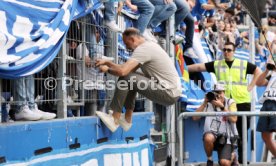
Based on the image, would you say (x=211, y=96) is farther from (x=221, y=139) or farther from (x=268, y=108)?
(x=268, y=108)

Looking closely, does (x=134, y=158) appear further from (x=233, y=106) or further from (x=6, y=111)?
(x=6, y=111)

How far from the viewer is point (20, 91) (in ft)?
25.8

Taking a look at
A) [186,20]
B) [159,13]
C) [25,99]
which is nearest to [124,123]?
[25,99]

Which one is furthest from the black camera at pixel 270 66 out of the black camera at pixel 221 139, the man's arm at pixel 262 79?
the black camera at pixel 221 139

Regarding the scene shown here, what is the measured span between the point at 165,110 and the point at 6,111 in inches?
223

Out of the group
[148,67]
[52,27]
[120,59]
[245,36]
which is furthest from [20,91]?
[245,36]

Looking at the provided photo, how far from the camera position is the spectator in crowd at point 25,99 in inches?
310

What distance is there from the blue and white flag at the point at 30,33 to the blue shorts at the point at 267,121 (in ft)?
15.0

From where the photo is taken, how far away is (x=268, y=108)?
41.1ft

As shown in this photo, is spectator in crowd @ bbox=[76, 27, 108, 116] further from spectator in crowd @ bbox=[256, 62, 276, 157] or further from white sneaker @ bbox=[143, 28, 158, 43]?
spectator in crowd @ bbox=[256, 62, 276, 157]

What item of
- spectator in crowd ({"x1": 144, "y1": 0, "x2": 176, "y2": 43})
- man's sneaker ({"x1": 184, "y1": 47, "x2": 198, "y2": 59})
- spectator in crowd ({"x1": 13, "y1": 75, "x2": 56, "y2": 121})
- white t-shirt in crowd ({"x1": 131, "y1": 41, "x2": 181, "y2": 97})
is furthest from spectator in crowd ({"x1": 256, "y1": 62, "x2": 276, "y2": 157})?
spectator in crowd ({"x1": 13, "y1": 75, "x2": 56, "y2": 121})

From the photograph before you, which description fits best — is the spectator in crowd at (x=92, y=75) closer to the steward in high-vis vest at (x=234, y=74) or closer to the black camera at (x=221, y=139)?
the black camera at (x=221, y=139)

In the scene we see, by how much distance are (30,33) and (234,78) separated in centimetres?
593

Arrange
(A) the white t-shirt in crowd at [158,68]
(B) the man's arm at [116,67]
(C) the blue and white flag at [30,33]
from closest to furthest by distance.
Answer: (C) the blue and white flag at [30,33]
(B) the man's arm at [116,67]
(A) the white t-shirt in crowd at [158,68]
